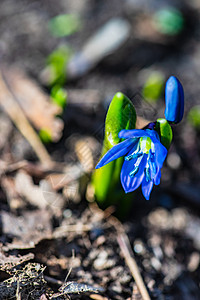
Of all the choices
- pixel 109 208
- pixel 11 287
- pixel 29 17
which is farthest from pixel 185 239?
pixel 29 17

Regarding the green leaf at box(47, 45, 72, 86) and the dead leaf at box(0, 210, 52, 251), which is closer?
the dead leaf at box(0, 210, 52, 251)

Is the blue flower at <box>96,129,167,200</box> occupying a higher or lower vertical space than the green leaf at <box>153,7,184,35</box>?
lower

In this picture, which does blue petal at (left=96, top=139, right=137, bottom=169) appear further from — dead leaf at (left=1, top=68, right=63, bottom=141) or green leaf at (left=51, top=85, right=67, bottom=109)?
dead leaf at (left=1, top=68, right=63, bottom=141)

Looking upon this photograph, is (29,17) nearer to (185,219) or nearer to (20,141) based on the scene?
(20,141)

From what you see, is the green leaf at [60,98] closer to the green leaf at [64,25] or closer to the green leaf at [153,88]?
the green leaf at [153,88]

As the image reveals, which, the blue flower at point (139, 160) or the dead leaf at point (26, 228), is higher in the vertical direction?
the blue flower at point (139, 160)

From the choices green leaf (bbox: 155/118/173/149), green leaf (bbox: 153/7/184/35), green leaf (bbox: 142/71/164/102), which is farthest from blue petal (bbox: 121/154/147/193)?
green leaf (bbox: 153/7/184/35)

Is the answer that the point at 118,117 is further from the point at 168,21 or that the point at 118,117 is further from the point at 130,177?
the point at 168,21

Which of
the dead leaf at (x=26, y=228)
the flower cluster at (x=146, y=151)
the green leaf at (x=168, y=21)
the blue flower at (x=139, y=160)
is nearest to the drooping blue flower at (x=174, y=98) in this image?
the flower cluster at (x=146, y=151)
